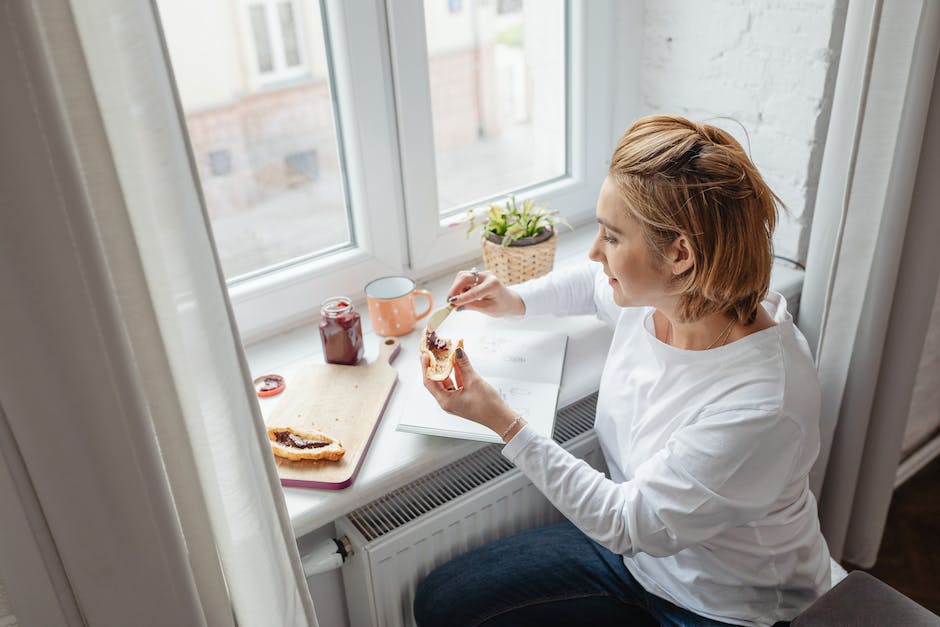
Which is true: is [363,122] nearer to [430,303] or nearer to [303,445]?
[430,303]

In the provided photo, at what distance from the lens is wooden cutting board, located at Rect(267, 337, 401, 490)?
1129 millimetres

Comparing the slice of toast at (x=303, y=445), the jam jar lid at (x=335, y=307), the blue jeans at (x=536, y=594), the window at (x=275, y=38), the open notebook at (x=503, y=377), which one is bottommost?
the blue jeans at (x=536, y=594)

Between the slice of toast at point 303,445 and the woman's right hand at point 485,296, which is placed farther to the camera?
the woman's right hand at point 485,296

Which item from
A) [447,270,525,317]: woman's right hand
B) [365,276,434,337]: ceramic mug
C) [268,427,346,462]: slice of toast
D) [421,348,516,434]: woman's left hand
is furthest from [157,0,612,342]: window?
[421,348,516,434]: woman's left hand

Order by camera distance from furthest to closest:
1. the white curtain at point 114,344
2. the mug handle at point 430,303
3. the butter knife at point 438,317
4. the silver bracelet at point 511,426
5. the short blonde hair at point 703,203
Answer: the mug handle at point 430,303 → the butter knife at point 438,317 → the silver bracelet at point 511,426 → the short blonde hair at point 703,203 → the white curtain at point 114,344

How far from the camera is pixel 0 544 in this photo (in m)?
0.76

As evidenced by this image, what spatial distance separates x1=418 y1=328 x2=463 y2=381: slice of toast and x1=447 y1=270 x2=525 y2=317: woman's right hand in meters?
0.12

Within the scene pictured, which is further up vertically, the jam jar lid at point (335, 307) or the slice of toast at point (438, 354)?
the jam jar lid at point (335, 307)

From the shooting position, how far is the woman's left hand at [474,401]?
115 cm

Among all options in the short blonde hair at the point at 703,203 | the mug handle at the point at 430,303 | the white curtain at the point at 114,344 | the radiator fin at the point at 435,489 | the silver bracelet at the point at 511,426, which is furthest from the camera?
the mug handle at the point at 430,303

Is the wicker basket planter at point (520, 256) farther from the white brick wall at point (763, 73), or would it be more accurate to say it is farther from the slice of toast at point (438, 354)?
the white brick wall at point (763, 73)

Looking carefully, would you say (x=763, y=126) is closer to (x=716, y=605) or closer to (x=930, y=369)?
(x=930, y=369)

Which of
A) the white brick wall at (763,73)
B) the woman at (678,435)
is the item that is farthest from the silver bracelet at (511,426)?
the white brick wall at (763,73)

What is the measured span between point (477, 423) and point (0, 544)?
627 millimetres
